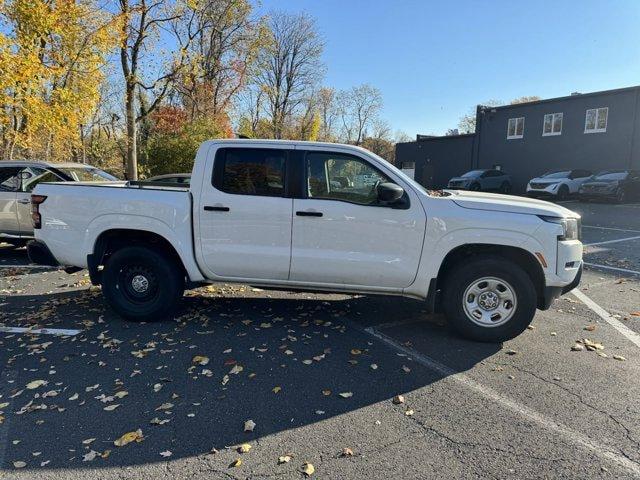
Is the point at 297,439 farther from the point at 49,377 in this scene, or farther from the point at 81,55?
the point at 81,55

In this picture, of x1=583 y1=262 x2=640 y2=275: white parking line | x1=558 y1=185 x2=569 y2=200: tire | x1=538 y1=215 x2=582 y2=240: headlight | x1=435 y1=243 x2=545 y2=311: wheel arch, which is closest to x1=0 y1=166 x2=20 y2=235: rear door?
x1=435 y1=243 x2=545 y2=311: wheel arch

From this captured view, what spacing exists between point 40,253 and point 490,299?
5.05 metres

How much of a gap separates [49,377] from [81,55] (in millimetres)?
12027

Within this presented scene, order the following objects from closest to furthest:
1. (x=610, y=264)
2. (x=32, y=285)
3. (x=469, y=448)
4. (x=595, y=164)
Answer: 1. (x=469, y=448)
2. (x=32, y=285)
3. (x=610, y=264)
4. (x=595, y=164)

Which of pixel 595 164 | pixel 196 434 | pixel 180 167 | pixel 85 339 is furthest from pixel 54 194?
pixel 595 164

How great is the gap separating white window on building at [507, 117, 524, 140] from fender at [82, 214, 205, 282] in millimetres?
30270

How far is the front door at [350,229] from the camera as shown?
15.2ft

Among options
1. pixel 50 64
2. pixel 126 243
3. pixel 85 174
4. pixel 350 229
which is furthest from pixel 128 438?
pixel 50 64

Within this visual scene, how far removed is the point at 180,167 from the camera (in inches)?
827

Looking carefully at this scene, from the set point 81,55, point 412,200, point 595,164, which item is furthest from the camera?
point 595,164

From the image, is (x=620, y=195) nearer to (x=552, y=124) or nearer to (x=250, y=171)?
(x=552, y=124)

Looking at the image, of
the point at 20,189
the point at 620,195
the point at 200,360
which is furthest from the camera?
the point at 620,195

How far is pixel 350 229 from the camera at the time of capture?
4672 mm

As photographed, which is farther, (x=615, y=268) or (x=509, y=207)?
(x=615, y=268)
